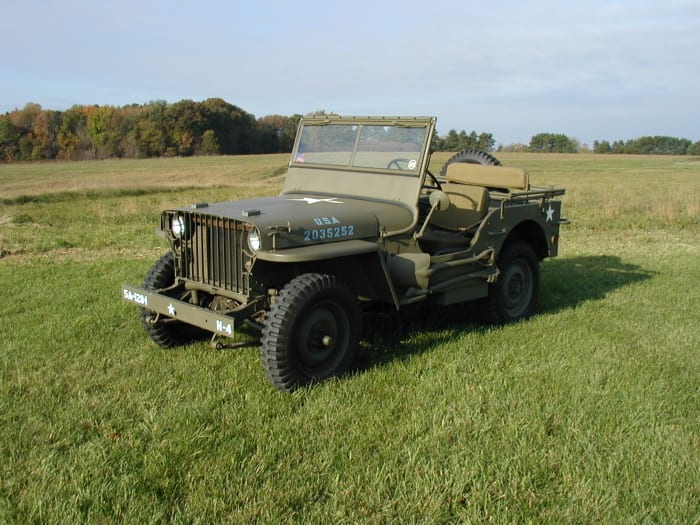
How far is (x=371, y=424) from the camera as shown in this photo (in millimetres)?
4055

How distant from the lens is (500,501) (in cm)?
329

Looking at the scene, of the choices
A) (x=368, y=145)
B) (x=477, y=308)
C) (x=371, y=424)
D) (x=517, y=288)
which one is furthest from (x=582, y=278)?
(x=371, y=424)

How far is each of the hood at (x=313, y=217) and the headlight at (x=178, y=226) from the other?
104 mm

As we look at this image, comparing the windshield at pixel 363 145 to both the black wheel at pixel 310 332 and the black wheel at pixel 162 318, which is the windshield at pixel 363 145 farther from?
the black wheel at pixel 162 318

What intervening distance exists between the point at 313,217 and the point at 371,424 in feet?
5.34

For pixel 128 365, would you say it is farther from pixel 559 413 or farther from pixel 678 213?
pixel 678 213

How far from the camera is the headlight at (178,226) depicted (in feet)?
16.6

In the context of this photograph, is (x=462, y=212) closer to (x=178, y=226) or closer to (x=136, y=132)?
(x=178, y=226)

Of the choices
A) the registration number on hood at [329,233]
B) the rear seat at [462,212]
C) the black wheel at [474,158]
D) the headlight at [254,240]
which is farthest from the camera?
the black wheel at [474,158]

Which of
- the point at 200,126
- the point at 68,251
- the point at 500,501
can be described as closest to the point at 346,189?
the point at 500,501

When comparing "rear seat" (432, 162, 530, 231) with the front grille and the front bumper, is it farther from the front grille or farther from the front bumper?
the front bumper

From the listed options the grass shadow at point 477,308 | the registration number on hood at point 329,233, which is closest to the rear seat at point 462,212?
the grass shadow at point 477,308

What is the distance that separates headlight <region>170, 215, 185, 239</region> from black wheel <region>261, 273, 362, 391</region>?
1.11 meters

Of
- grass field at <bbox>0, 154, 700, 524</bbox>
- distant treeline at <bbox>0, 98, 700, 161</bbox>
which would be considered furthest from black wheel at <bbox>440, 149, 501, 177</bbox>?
distant treeline at <bbox>0, 98, 700, 161</bbox>
